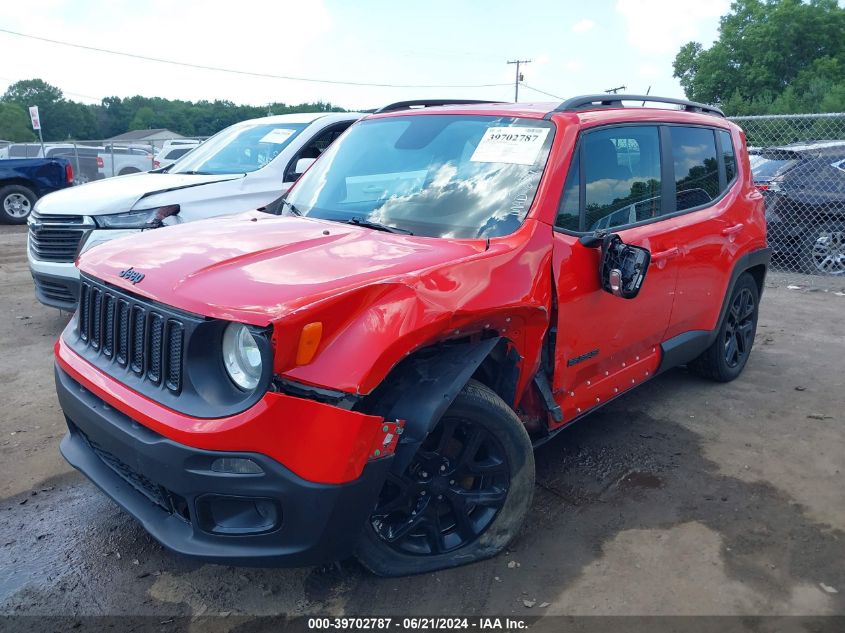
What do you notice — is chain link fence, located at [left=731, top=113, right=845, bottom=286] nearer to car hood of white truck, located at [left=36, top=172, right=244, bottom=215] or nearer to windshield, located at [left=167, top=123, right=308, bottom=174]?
windshield, located at [left=167, top=123, right=308, bottom=174]

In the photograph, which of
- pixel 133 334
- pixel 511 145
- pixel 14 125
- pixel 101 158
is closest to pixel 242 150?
pixel 511 145

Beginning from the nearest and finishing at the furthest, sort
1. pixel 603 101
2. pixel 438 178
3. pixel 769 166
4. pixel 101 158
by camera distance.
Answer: pixel 438 178 → pixel 603 101 → pixel 769 166 → pixel 101 158

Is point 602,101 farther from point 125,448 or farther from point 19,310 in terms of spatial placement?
point 19,310

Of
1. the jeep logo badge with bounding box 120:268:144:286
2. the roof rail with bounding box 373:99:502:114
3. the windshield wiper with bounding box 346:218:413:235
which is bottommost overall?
the jeep logo badge with bounding box 120:268:144:286

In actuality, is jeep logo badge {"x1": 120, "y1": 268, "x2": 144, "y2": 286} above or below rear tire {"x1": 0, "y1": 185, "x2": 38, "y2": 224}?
→ above

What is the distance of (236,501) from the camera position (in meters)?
2.41

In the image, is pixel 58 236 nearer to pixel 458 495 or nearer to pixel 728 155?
pixel 458 495

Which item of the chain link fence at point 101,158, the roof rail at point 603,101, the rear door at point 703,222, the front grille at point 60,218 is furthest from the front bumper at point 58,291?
the chain link fence at point 101,158

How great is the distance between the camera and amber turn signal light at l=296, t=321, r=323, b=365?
2.28m

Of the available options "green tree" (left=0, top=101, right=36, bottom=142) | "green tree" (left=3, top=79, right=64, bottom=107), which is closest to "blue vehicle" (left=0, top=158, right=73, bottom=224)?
"green tree" (left=0, top=101, right=36, bottom=142)

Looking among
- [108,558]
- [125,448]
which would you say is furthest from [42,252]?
[125,448]

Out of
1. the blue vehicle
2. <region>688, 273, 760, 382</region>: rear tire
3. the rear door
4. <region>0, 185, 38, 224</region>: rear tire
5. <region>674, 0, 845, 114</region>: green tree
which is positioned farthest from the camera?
<region>674, 0, 845, 114</region>: green tree

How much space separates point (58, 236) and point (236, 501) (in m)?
4.37

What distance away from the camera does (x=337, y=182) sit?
3857 mm
